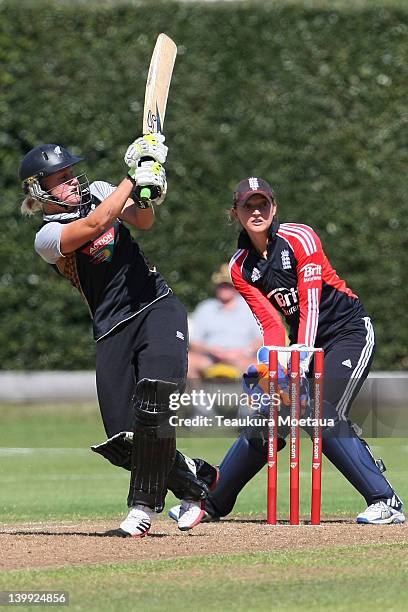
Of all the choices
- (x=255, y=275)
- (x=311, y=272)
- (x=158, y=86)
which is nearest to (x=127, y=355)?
(x=255, y=275)

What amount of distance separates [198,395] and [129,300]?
596mm

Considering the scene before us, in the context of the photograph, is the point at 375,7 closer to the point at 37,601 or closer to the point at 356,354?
the point at 356,354

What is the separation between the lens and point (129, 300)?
258 inches

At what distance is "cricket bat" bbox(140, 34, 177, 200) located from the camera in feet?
22.5

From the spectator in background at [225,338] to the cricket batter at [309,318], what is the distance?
562cm

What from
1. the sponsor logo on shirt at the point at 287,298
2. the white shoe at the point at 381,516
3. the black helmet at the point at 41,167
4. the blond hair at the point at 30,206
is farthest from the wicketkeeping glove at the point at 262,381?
the blond hair at the point at 30,206

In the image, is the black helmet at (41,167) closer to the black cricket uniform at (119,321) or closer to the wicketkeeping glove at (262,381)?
the black cricket uniform at (119,321)

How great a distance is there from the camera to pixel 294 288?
705 centimetres

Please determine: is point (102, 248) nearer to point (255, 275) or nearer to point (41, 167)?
point (41, 167)

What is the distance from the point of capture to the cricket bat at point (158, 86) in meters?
6.86

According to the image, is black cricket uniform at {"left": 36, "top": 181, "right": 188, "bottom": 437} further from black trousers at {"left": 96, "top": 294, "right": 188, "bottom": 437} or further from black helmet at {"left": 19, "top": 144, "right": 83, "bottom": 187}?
black helmet at {"left": 19, "top": 144, "right": 83, "bottom": 187}

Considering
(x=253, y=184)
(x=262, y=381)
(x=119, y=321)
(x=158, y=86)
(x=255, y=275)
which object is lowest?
(x=262, y=381)

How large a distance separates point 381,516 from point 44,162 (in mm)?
2418

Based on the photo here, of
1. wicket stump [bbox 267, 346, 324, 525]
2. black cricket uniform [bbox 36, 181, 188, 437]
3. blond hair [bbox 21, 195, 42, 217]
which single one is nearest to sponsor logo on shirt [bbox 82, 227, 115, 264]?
black cricket uniform [bbox 36, 181, 188, 437]
